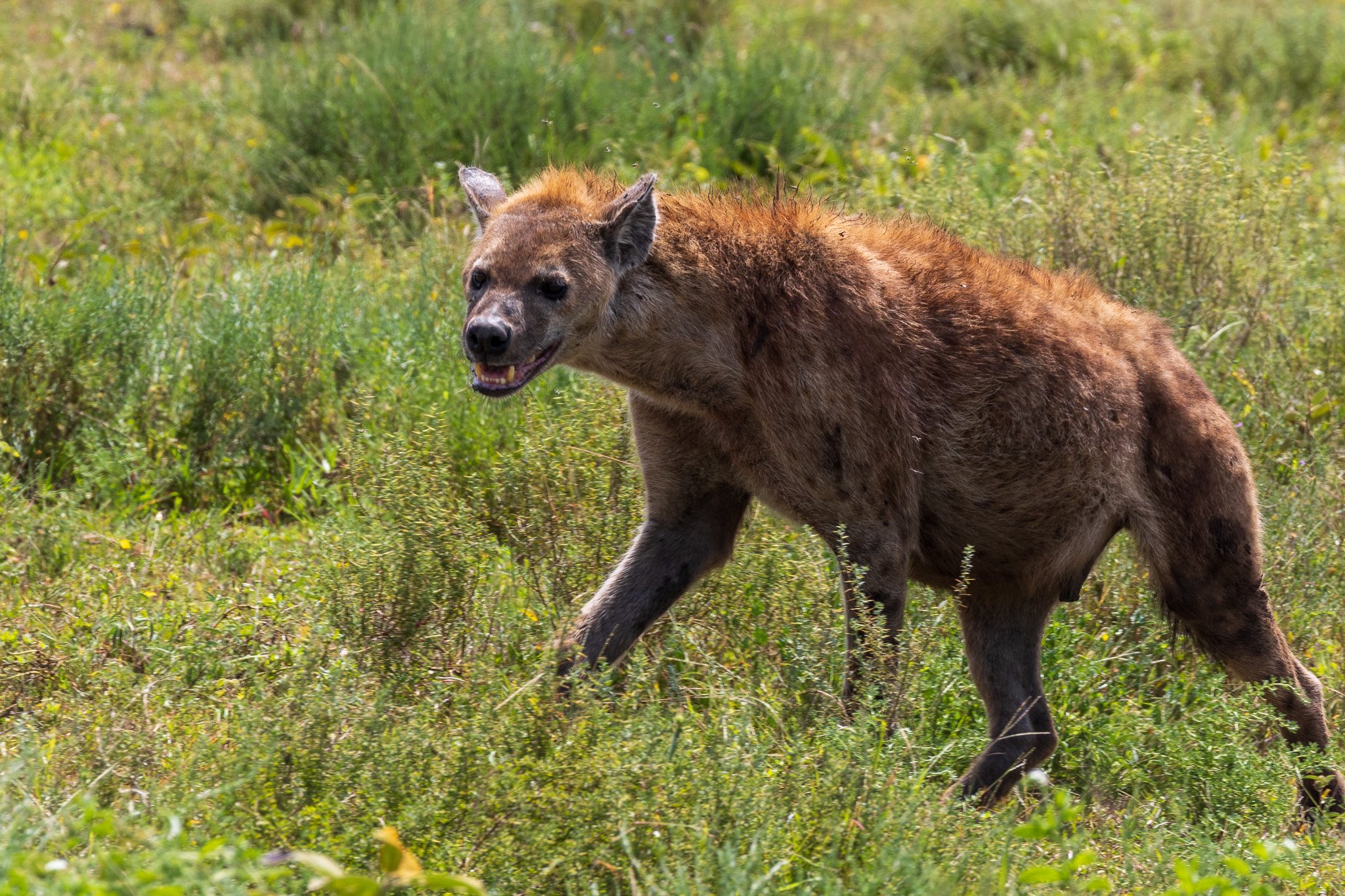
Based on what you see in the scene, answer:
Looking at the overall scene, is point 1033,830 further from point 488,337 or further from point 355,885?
point 488,337

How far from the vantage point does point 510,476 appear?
4.69 meters

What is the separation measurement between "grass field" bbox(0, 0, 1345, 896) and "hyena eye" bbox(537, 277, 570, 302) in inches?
29.1

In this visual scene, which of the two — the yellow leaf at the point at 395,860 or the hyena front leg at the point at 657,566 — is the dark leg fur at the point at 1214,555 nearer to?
the hyena front leg at the point at 657,566

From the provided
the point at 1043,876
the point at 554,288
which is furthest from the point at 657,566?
the point at 1043,876

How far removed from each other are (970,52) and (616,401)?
5431mm

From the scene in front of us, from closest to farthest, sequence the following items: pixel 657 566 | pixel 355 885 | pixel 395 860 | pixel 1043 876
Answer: pixel 355 885
pixel 395 860
pixel 1043 876
pixel 657 566

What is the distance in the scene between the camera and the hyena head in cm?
376

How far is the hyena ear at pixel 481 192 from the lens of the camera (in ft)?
13.8

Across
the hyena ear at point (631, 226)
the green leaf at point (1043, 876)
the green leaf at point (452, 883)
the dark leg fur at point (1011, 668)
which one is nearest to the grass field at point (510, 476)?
the green leaf at point (1043, 876)

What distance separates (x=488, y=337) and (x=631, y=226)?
480 mm

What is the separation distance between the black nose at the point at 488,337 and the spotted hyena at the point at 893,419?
0.07m

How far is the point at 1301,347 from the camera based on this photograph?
233 inches

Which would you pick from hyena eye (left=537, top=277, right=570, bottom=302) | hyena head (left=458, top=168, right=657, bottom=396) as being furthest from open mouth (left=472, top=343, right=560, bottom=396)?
hyena eye (left=537, top=277, right=570, bottom=302)

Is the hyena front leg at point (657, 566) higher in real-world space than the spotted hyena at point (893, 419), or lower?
lower
